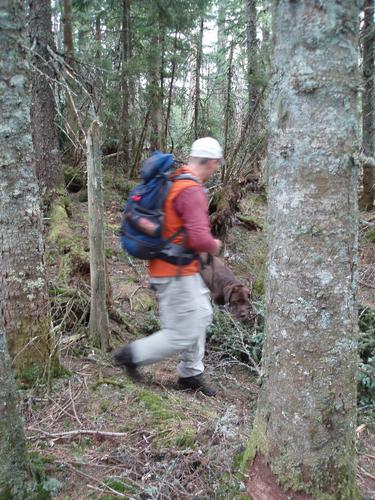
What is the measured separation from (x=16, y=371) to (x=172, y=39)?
12972 millimetres

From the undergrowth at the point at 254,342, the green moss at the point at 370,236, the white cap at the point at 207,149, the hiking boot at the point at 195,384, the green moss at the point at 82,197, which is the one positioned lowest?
the undergrowth at the point at 254,342

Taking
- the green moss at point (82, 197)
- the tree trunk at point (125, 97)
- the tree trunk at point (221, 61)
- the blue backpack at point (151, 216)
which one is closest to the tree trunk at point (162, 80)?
the tree trunk at point (125, 97)

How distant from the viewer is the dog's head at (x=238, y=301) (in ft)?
20.5

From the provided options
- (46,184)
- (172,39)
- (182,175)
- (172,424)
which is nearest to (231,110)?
(172,39)

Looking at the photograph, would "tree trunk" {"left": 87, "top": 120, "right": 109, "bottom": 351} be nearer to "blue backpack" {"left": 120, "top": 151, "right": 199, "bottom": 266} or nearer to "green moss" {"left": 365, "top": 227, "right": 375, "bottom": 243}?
"blue backpack" {"left": 120, "top": 151, "right": 199, "bottom": 266}

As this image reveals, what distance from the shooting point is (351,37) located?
1.92m

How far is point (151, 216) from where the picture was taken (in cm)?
315

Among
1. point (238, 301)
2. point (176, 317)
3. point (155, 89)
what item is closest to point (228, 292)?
point (238, 301)

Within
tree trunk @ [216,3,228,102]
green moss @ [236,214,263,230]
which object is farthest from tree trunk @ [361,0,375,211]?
tree trunk @ [216,3,228,102]

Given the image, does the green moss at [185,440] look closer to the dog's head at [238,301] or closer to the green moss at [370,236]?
the dog's head at [238,301]

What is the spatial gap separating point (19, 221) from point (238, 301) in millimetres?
3649

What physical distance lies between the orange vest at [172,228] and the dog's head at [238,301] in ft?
9.91

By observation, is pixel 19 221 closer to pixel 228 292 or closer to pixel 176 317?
pixel 176 317

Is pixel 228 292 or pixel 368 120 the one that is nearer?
pixel 228 292
